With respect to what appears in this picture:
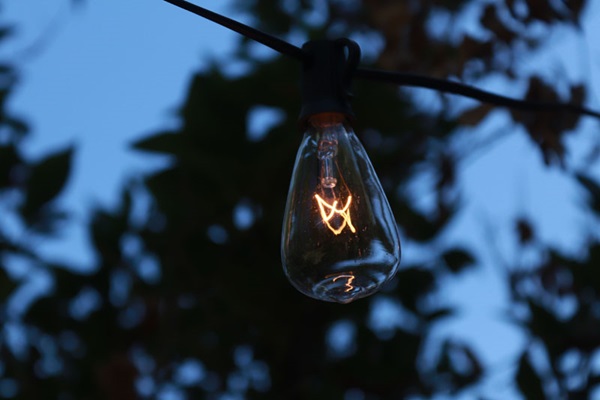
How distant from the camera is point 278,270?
2.56 meters

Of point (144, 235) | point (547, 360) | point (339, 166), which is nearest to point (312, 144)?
point (339, 166)

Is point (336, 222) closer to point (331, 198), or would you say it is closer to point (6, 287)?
point (331, 198)

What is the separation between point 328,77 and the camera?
1.10 metres

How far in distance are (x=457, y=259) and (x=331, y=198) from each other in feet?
7.03

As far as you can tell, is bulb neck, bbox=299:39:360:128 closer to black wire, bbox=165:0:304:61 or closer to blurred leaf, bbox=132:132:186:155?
black wire, bbox=165:0:304:61

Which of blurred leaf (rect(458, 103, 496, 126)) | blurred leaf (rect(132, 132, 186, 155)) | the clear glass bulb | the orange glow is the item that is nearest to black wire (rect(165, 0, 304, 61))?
the clear glass bulb

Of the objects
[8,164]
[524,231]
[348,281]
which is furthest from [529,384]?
[8,164]

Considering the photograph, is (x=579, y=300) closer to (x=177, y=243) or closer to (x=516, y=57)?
(x=516, y=57)

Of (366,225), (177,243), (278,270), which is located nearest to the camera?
(366,225)

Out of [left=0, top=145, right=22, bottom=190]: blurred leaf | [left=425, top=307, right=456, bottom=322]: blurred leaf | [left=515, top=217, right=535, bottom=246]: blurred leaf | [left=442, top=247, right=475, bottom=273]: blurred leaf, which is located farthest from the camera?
[left=515, top=217, right=535, bottom=246]: blurred leaf

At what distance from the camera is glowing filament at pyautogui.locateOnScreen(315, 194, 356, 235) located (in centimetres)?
104

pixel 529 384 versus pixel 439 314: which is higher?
pixel 439 314

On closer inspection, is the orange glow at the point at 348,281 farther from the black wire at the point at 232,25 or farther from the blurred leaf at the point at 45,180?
the blurred leaf at the point at 45,180

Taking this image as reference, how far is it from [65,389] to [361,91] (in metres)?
1.34
